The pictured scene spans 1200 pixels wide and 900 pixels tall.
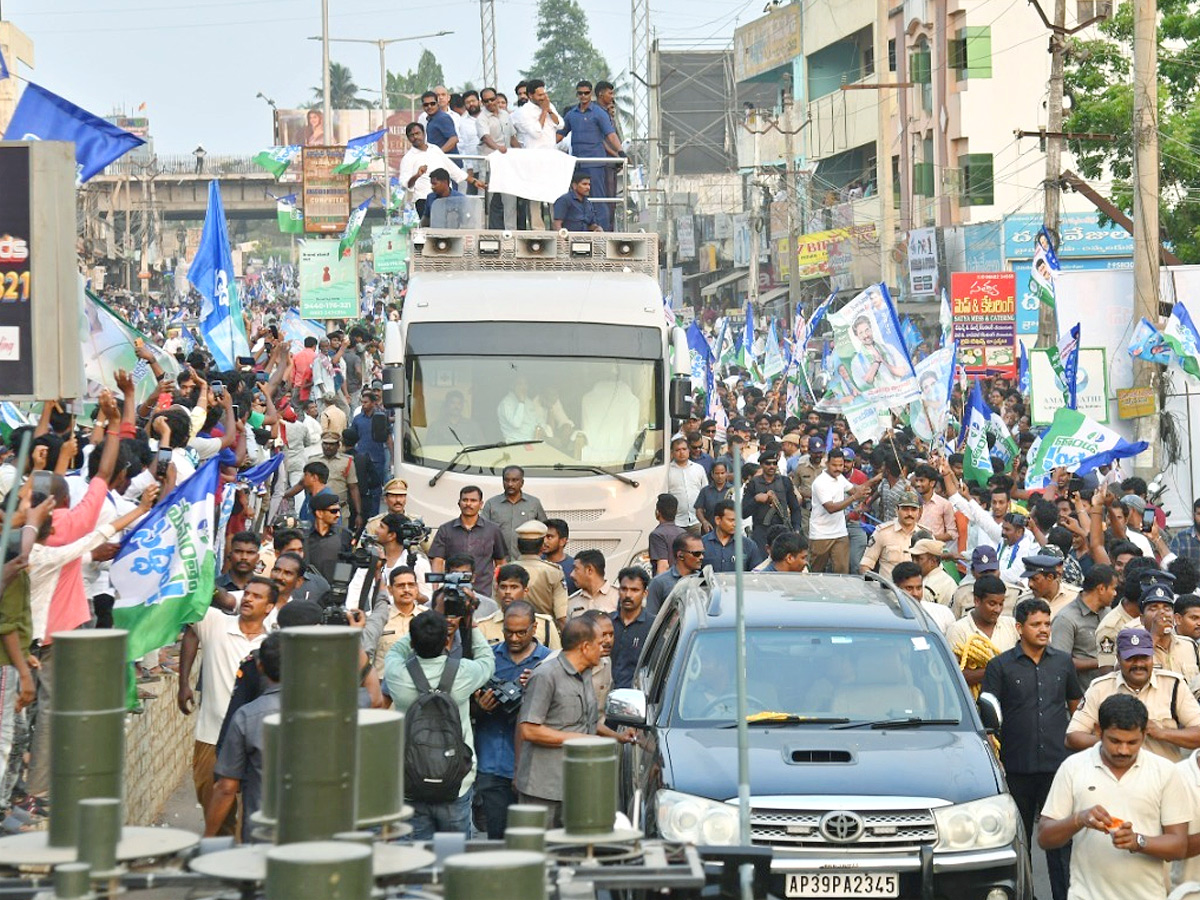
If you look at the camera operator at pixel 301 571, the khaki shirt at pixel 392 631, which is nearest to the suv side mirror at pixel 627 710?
the khaki shirt at pixel 392 631

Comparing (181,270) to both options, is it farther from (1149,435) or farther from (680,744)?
(680,744)

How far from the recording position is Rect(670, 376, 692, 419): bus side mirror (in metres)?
16.9

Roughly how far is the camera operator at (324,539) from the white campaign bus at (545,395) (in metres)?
2.74

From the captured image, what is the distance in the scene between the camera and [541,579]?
12.8m

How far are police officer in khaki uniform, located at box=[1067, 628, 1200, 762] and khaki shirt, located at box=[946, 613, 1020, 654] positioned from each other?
1479 mm

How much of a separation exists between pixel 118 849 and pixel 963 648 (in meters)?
7.45

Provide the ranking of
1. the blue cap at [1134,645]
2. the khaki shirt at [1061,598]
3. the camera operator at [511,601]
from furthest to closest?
the khaki shirt at [1061,598]
the camera operator at [511,601]
the blue cap at [1134,645]

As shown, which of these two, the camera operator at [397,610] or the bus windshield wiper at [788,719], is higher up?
the camera operator at [397,610]

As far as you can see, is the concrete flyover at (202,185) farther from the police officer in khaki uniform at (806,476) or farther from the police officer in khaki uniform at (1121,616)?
the police officer in khaki uniform at (1121,616)

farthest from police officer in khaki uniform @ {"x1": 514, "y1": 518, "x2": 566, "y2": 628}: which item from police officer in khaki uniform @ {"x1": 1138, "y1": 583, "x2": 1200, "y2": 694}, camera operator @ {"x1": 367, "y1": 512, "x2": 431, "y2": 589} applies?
police officer in khaki uniform @ {"x1": 1138, "y1": 583, "x2": 1200, "y2": 694}

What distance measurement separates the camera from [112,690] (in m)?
3.88

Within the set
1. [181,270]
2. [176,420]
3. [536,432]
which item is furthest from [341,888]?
[181,270]

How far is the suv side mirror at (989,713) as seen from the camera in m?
8.93

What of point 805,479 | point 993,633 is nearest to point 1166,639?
point 993,633
